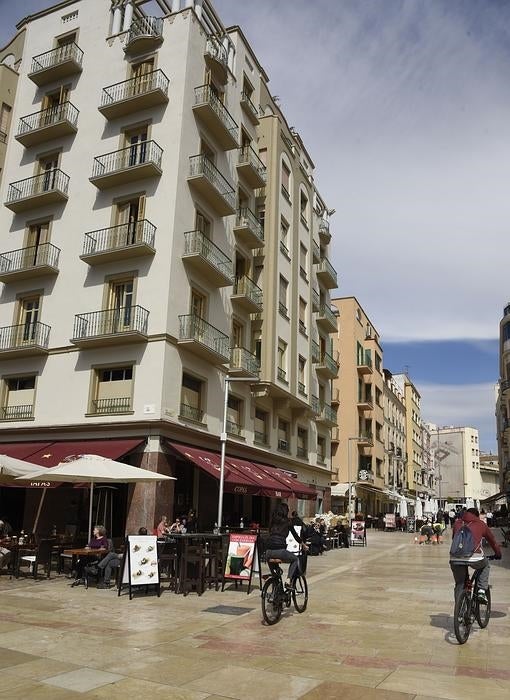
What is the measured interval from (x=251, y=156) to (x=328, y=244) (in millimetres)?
13613

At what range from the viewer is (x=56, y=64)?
26250mm

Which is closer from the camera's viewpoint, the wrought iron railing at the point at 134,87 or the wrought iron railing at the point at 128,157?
the wrought iron railing at the point at 128,157

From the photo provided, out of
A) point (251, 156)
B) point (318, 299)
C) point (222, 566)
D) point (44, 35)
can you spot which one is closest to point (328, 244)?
point (318, 299)

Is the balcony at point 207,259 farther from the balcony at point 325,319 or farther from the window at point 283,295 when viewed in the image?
the balcony at point 325,319

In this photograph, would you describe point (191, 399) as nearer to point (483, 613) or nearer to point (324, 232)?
point (483, 613)

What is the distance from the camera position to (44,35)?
2817 centimetres

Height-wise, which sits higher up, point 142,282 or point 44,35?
point 44,35

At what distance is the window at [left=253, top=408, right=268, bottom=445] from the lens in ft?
96.4

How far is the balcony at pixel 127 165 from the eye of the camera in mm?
23141

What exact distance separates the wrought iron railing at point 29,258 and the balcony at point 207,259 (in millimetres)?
5709

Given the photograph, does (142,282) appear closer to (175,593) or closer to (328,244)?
(175,593)

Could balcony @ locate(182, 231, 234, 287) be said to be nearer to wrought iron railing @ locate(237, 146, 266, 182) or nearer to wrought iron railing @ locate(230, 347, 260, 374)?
wrought iron railing @ locate(230, 347, 260, 374)

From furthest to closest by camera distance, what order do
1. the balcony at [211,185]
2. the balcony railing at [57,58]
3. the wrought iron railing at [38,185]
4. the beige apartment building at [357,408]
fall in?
the beige apartment building at [357,408] < the balcony railing at [57,58] < the wrought iron railing at [38,185] < the balcony at [211,185]

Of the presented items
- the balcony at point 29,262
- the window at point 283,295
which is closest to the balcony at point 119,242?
the balcony at point 29,262
